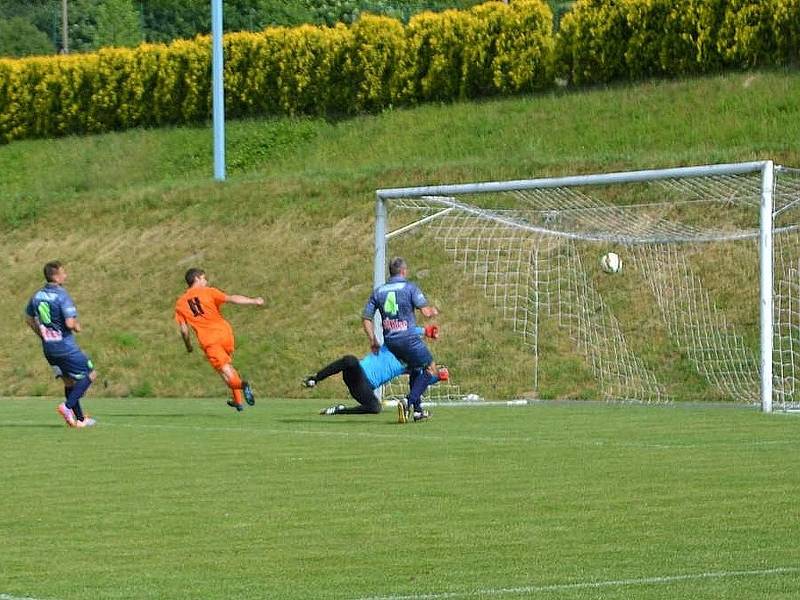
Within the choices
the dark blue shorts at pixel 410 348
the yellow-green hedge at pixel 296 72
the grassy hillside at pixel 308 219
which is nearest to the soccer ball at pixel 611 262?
the grassy hillside at pixel 308 219

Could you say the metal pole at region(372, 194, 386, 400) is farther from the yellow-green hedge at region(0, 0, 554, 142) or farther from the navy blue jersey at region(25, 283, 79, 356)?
the yellow-green hedge at region(0, 0, 554, 142)

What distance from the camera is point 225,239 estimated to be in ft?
104

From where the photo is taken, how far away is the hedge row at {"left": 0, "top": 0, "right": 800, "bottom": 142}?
31.7 meters

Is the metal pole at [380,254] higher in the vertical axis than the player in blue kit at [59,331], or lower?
higher

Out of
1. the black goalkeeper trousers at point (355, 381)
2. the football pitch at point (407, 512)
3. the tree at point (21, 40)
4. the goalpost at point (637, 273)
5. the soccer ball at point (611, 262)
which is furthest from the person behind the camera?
the tree at point (21, 40)

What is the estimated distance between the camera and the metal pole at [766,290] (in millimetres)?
18828

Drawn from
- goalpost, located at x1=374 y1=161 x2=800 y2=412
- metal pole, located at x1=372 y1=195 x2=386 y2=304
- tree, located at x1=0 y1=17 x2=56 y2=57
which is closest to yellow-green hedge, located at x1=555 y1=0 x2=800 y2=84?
goalpost, located at x1=374 y1=161 x2=800 y2=412

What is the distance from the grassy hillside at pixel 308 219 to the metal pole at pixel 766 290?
205 inches

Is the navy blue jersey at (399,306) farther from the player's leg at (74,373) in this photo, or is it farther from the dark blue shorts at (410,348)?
the player's leg at (74,373)

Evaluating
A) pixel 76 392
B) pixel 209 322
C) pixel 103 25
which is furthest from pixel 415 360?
pixel 103 25

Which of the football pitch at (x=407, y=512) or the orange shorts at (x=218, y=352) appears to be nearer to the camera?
the football pitch at (x=407, y=512)

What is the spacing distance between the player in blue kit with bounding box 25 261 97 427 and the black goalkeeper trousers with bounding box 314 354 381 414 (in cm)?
267

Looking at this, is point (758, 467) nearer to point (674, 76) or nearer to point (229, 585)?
point (229, 585)

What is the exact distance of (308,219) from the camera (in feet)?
103
